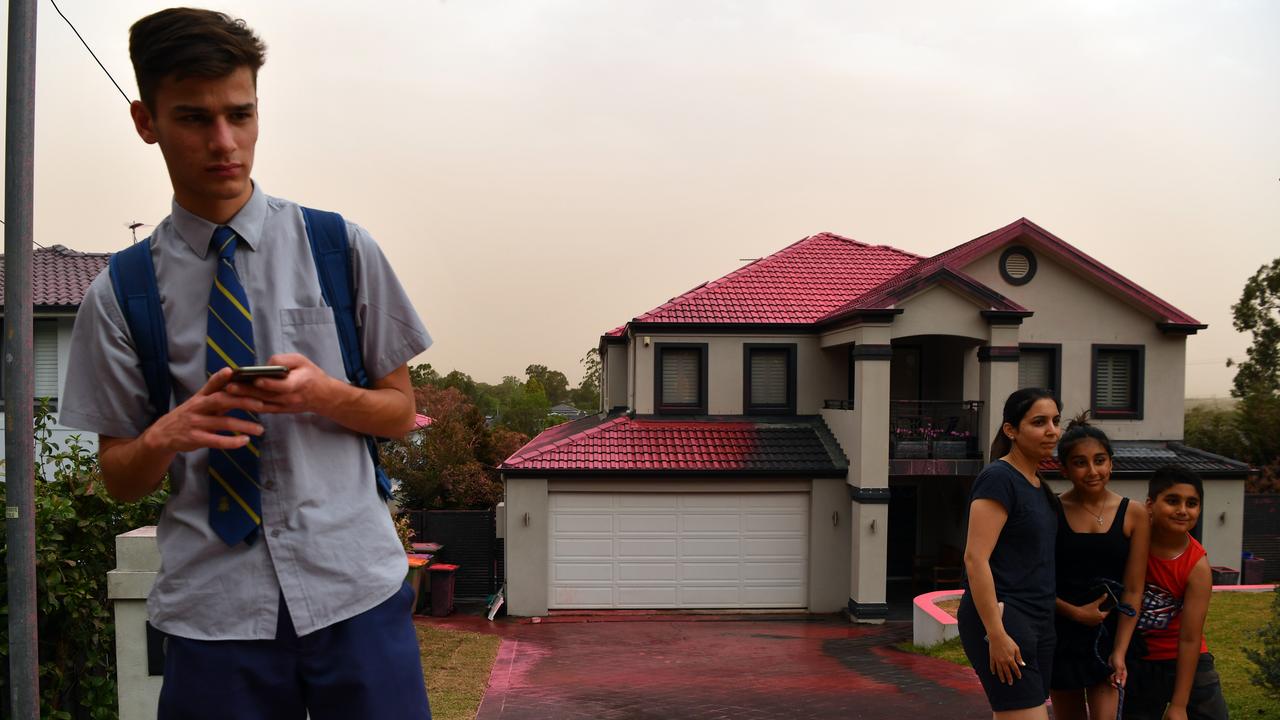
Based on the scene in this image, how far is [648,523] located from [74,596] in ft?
47.8

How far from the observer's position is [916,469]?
1800 centimetres

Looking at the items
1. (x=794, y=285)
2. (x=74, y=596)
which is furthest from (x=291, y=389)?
(x=794, y=285)

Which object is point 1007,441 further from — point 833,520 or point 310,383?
point 833,520

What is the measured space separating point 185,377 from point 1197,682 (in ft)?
16.1

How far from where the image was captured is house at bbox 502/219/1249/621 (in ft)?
58.4

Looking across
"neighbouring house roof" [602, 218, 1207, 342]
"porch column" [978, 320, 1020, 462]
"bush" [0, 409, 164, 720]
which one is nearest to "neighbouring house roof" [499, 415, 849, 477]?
"neighbouring house roof" [602, 218, 1207, 342]

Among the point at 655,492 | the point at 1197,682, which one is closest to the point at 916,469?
the point at 655,492

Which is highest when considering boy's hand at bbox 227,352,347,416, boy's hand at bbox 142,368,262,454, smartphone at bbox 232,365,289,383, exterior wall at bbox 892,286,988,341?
exterior wall at bbox 892,286,988,341

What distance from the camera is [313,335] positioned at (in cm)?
177

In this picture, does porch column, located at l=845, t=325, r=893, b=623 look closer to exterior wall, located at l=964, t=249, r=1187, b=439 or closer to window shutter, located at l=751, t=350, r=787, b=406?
window shutter, located at l=751, t=350, r=787, b=406

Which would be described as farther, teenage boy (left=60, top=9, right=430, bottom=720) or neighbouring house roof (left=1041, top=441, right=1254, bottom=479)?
neighbouring house roof (left=1041, top=441, right=1254, bottom=479)

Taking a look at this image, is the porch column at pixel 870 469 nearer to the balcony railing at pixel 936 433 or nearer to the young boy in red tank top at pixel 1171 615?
the balcony railing at pixel 936 433

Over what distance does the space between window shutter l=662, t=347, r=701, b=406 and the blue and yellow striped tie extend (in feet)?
60.6

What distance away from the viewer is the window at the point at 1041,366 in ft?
63.2
